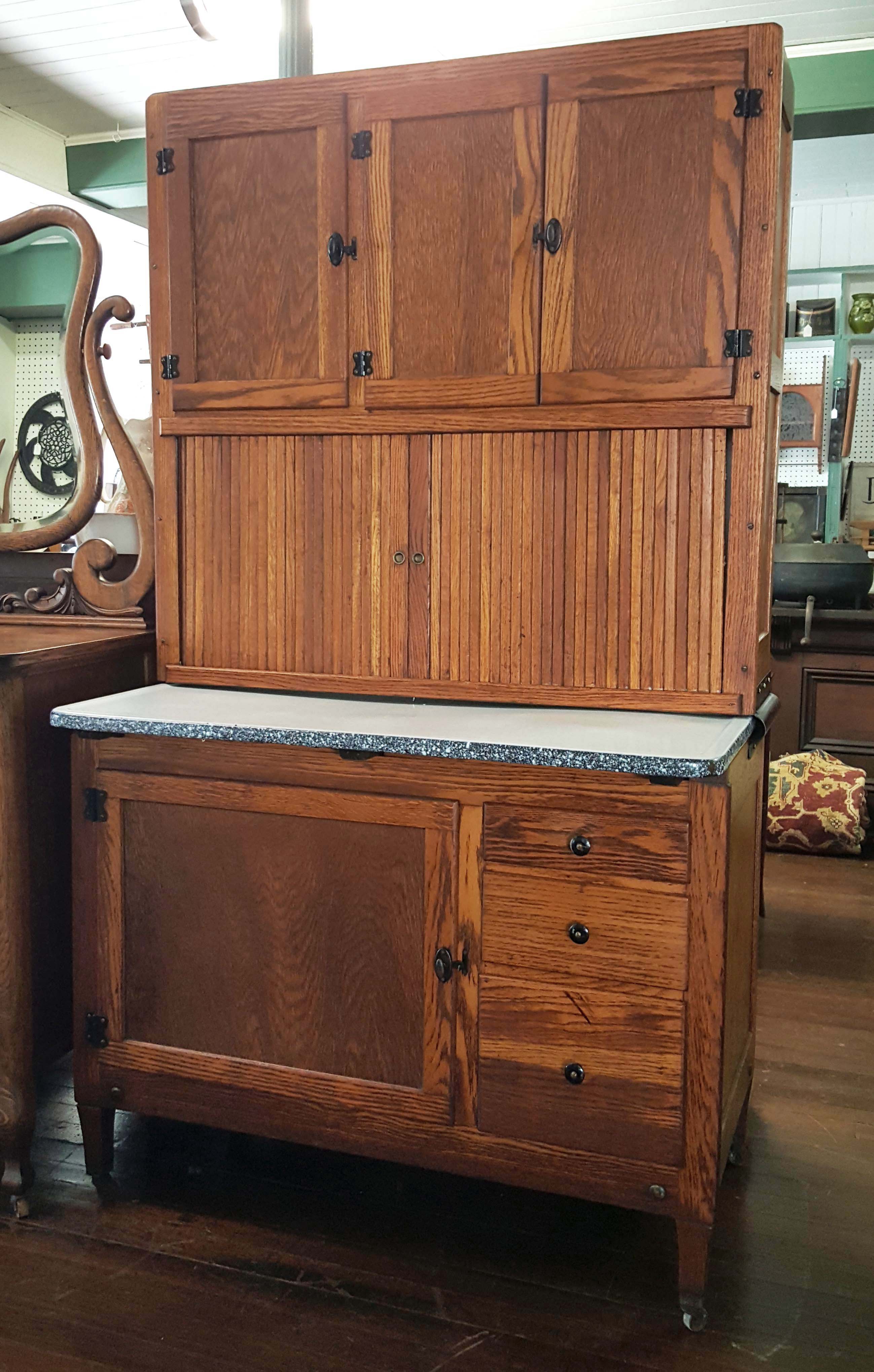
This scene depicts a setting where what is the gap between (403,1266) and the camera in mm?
1973

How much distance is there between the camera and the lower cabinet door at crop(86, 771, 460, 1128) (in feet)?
6.47

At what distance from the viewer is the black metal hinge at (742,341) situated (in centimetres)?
211

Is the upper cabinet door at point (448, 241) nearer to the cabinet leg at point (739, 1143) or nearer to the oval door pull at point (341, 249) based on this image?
the oval door pull at point (341, 249)

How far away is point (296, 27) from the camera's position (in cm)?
297

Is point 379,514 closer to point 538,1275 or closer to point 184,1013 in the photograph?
point 184,1013

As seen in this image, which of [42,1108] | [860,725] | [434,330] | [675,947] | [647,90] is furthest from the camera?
[860,725]

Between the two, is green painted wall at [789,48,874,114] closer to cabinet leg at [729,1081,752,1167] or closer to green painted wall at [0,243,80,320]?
green painted wall at [0,243,80,320]

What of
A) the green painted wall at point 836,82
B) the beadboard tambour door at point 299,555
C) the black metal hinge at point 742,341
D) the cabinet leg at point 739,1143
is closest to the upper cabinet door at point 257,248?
the beadboard tambour door at point 299,555

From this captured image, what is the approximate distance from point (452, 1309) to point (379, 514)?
4.75 feet

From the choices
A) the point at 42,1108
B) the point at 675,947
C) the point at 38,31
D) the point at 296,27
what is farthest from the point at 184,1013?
the point at 38,31

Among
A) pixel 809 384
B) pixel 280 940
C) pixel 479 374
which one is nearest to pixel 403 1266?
pixel 280 940

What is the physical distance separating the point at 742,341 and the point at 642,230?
0.28m

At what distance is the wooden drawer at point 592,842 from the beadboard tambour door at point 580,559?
1.55 ft

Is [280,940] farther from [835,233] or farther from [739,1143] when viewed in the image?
[835,233]
